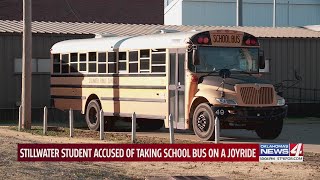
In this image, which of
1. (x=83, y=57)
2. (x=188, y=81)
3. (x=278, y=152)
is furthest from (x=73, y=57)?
(x=278, y=152)

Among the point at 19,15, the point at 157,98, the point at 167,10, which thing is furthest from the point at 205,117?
the point at 167,10

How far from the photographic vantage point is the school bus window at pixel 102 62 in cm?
2084

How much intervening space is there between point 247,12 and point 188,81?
57223 mm

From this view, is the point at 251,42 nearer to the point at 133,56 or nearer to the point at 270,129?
the point at 270,129

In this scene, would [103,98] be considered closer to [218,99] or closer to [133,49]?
[133,49]

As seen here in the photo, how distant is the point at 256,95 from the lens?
17297 mm

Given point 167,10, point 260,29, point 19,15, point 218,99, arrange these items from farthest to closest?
point 167,10
point 19,15
point 260,29
point 218,99

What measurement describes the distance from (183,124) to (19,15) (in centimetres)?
2592

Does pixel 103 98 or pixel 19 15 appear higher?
pixel 19 15

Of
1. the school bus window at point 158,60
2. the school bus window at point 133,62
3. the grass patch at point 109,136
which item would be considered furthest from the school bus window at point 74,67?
the school bus window at point 158,60

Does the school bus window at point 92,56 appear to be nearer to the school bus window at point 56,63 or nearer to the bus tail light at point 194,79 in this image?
the school bus window at point 56,63

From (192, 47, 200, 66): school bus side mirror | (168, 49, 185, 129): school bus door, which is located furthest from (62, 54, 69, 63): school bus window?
(192, 47, 200, 66): school bus side mirror

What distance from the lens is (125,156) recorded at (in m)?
10.9

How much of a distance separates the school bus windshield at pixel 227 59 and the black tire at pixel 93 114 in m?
4.70
